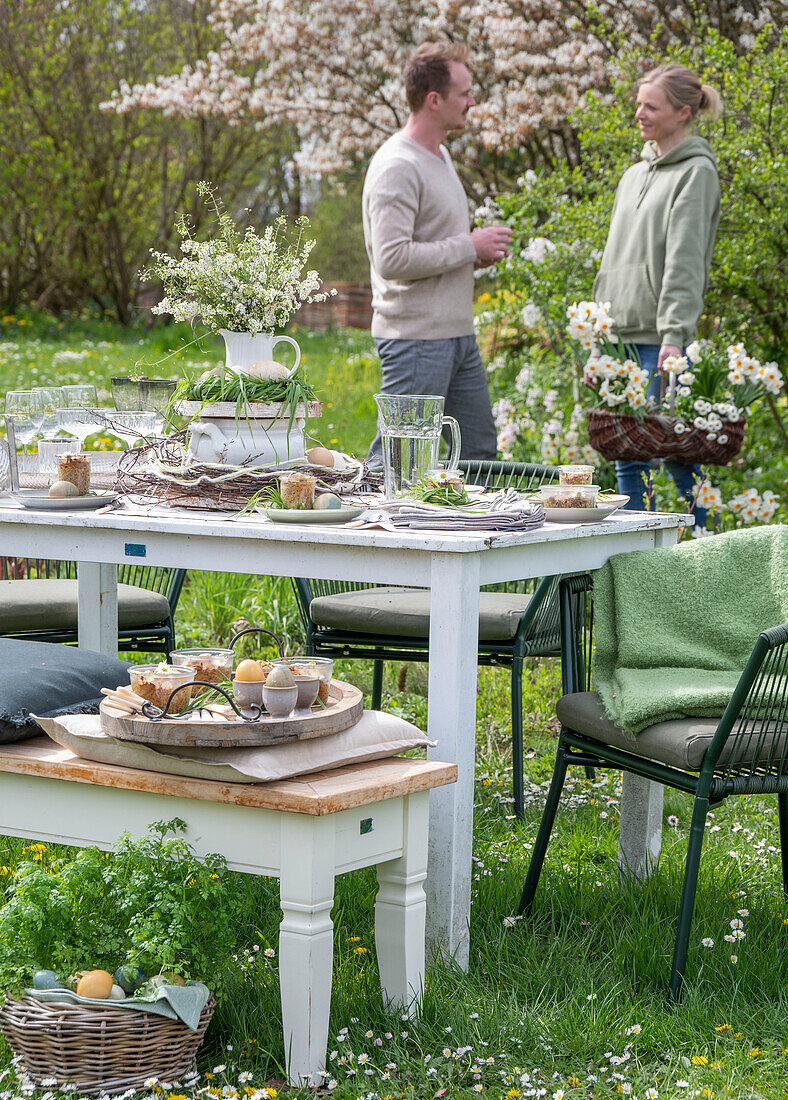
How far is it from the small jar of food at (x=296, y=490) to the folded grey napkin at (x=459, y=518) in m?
0.12

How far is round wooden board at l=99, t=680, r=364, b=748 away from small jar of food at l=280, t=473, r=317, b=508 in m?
0.58

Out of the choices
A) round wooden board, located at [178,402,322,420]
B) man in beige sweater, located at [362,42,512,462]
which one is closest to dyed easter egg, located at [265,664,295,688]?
round wooden board, located at [178,402,322,420]

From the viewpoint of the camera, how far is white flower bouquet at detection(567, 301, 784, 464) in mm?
4852

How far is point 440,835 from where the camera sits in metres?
2.50

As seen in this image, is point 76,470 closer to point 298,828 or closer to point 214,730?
point 214,730

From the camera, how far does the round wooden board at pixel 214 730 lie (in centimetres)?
213

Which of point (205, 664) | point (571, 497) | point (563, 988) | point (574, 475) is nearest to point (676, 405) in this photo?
point (574, 475)

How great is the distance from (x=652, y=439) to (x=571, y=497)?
7.00ft

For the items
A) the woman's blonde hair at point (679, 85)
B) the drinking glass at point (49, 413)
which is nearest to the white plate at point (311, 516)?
the drinking glass at point (49, 413)

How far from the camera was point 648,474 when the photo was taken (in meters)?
5.32

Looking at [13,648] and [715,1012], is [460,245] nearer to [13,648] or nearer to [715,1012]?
[13,648]

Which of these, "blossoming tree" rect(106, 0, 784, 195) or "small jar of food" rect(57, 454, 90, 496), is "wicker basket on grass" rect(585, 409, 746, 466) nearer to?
"small jar of food" rect(57, 454, 90, 496)

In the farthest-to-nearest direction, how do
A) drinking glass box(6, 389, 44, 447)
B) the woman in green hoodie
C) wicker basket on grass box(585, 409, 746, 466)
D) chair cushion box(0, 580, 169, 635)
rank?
the woman in green hoodie
wicker basket on grass box(585, 409, 746, 466)
chair cushion box(0, 580, 169, 635)
drinking glass box(6, 389, 44, 447)

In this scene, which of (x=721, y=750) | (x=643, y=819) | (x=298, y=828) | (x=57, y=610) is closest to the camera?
(x=298, y=828)
